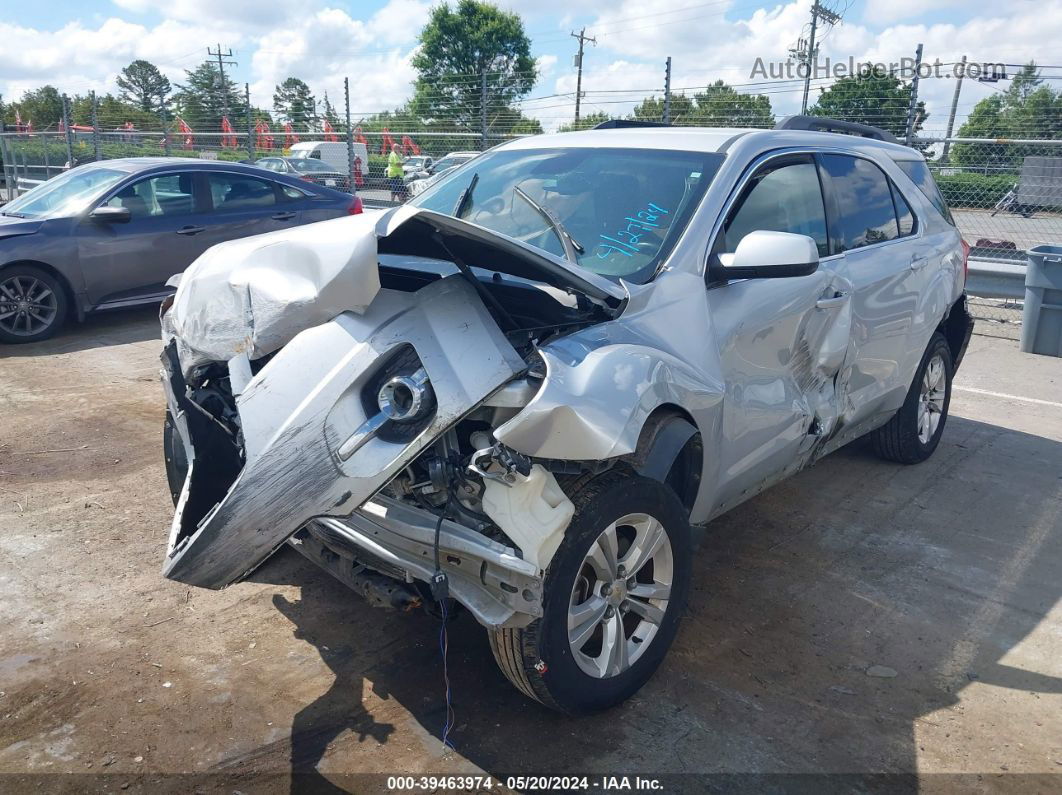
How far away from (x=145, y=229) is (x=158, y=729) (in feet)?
21.4

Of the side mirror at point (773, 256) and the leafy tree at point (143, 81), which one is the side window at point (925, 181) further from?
the leafy tree at point (143, 81)

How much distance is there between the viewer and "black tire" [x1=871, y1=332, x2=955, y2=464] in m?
5.12

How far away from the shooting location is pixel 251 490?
2352 millimetres

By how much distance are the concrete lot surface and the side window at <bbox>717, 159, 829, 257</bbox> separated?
5.05 ft

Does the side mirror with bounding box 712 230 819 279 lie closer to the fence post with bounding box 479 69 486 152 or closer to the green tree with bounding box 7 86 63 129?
the fence post with bounding box 479 69 486 152

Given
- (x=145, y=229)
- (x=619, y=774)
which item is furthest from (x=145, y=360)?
(x=619, y=774)

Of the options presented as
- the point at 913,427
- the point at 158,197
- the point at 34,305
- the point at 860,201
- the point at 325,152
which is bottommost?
the point at 913,427

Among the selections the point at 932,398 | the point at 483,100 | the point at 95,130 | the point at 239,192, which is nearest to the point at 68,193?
the point at 239,192

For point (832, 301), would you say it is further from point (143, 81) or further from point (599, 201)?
point (143, 81)

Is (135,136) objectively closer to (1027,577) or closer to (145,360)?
(145,360)

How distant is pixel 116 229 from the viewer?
8031 mm

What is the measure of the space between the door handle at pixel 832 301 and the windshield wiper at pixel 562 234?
1.21 m

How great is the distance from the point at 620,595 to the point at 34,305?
6.95 metres

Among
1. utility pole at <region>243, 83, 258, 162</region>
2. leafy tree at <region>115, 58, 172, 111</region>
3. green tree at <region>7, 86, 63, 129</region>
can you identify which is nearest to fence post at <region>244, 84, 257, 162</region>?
utility pole at <region>243, 83, 258, 162</region>
